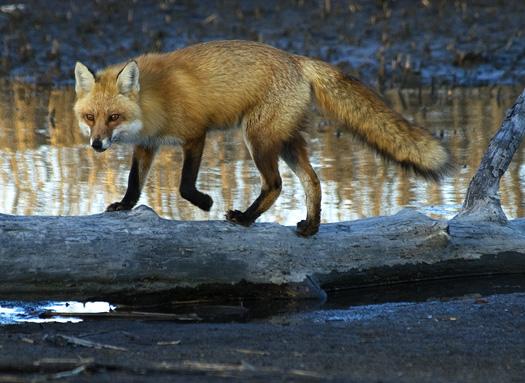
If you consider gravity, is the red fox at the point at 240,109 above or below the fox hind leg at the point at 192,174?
above

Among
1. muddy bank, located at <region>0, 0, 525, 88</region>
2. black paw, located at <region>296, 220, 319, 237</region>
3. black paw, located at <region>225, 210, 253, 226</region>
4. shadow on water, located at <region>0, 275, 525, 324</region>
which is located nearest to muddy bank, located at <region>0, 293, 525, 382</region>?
shadow on water, located at <region>0, 275, 525, 324</region>

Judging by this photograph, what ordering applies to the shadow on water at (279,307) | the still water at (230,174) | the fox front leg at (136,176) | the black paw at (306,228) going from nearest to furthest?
the shadow on water at (279,307) → the black paw at (306,228) → the fox front leg at (136,176) → the still water at (230,174)

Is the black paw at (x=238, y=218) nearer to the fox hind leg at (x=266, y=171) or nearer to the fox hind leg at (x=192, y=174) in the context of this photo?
the fox hind leg at (x=266, y=171)

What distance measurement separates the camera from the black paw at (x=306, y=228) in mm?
6918

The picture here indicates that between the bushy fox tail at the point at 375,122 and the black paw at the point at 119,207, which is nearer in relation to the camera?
the bushy fox tail at the point at 375,122

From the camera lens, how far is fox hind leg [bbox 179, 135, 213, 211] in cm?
723

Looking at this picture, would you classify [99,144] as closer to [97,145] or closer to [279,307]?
[97,145]

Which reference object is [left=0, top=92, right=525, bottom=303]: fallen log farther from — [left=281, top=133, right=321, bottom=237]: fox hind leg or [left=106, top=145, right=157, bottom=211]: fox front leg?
[left=106, top=145, right=157, bottom=211]: fox front leg

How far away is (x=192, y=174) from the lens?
23.7ft

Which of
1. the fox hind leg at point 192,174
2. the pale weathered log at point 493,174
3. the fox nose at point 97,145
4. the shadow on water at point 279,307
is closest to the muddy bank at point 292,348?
the shadow on water at point 279,307

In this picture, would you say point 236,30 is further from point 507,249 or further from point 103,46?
point 507,249

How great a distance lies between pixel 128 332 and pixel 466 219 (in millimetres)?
2723

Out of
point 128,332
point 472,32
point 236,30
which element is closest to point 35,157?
point 128,332

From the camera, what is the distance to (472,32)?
19047 mm
